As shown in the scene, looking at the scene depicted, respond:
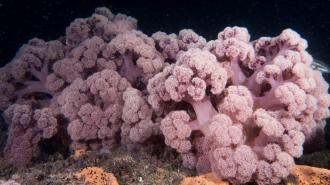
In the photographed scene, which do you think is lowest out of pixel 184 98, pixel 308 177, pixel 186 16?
pixel 308 177

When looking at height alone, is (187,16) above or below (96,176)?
above

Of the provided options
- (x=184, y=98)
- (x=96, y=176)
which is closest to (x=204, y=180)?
(x=184, y=98)

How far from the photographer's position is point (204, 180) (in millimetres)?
3266

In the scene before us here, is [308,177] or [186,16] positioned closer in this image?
[308,177]

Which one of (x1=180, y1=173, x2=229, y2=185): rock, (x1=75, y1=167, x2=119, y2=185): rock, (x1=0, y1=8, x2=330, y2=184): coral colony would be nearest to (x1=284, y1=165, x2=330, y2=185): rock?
(x1=0, y1=8, x2=330, y2=184): coral colony

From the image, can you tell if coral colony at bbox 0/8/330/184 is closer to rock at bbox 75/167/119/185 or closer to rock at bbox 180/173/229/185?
rock at bbox 180/173/229/185

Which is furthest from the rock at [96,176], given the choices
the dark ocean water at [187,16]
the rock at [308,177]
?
the dark ocean water at [187,16]

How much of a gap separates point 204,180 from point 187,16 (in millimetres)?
17979

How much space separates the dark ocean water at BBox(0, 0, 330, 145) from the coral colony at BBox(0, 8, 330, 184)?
14.6 metres

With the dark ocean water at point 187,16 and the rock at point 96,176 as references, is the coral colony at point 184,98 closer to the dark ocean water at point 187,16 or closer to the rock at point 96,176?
the rock at point 96,176

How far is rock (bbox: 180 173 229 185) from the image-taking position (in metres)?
3.22

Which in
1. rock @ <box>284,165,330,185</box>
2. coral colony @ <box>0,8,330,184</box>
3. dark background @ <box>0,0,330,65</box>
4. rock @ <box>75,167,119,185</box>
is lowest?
rock @ <box>284,165,330,185</box>

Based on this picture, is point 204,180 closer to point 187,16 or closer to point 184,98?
point 184,98

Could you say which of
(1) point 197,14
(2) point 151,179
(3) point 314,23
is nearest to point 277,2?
(3) point 314,23
